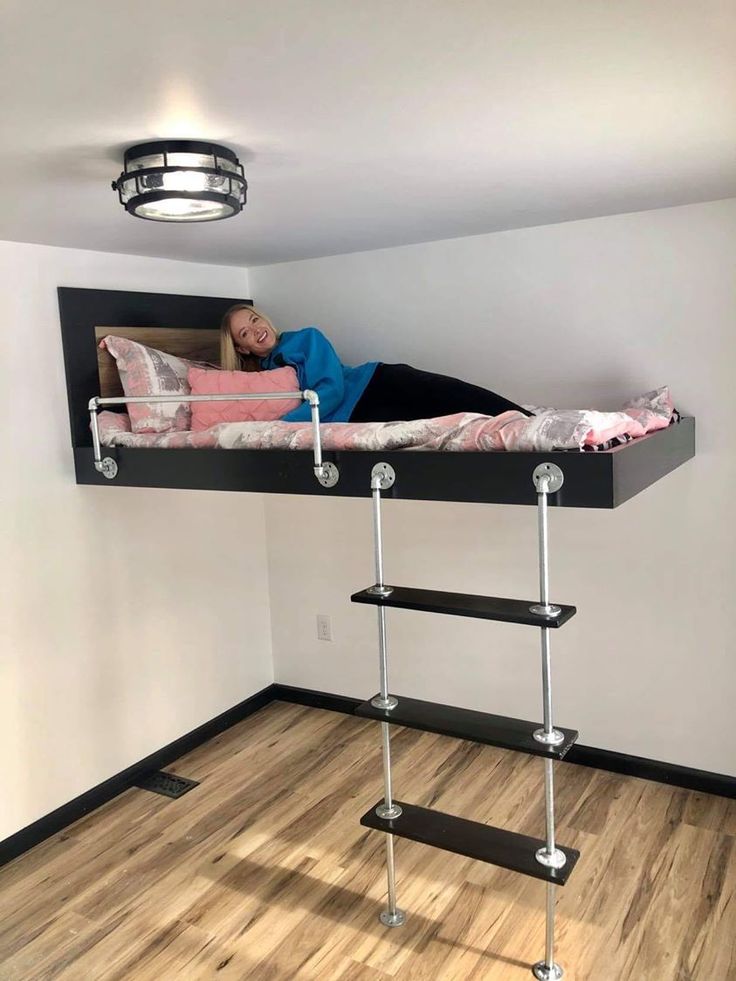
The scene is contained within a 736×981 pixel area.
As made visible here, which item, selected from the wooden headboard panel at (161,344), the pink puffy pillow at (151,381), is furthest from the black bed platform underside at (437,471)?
the wooden headboard panel at (161,344)

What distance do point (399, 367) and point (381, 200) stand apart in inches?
25.2

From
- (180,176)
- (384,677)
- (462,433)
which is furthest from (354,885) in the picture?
(180,176)

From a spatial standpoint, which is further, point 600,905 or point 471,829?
point 600,905

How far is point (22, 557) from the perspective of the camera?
262 centimetres

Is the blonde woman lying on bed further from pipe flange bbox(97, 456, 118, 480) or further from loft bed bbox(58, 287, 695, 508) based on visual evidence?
pipe flange bbox(97, 456, 118, 480)

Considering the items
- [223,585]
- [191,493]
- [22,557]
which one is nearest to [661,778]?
[223,585]

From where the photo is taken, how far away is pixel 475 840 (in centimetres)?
200

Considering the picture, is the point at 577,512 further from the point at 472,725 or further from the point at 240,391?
the point at 240,391

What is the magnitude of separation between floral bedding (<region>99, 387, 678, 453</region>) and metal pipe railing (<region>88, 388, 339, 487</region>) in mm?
60

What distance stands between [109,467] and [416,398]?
3.33ft

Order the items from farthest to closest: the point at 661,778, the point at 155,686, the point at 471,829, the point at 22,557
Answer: the point at 155,686 → the point at 661,778 → the point at 22,557 → the point at 471,829

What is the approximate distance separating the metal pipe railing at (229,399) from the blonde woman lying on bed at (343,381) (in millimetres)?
288

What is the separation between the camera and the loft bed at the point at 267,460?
70.5 inches

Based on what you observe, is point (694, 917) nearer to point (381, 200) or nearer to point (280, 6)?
point (381, 200)
